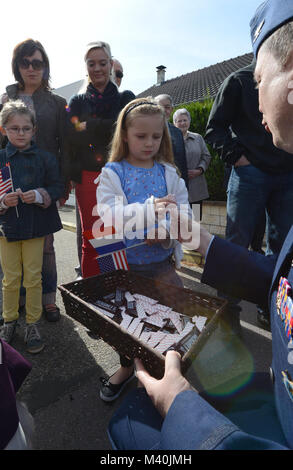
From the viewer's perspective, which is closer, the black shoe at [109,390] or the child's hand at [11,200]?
the black shoe at [109,390]

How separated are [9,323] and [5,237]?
Answer: 0.78 meters

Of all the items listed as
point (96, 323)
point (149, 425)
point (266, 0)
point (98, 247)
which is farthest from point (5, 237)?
point (266, 0)

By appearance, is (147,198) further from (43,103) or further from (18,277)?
(43,103)

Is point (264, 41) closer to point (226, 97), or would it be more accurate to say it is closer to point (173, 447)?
point (173, 447)

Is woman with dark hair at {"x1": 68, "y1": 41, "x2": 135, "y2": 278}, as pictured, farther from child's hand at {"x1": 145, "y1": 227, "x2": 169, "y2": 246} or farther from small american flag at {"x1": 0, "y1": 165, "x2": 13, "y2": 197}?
child's hand at {"x1": 145, "y1": 227, "x2": 169, "y2": 246}

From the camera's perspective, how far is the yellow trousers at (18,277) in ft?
8.38

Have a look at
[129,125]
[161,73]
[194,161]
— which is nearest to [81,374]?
[129,125]

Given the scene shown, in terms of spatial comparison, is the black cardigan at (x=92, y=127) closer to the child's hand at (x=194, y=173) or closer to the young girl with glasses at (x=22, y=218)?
the young girl with glasses at (x=22, y=218)

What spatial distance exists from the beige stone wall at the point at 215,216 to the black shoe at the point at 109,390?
439 centimetres

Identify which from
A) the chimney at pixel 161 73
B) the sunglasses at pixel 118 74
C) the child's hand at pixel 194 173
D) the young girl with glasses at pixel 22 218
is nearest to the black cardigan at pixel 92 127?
the young girl with glasses at pixel 22 218

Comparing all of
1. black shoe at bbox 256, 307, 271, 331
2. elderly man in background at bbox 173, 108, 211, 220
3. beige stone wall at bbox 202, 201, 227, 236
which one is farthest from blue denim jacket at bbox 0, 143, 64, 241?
beige stone wall at bbox 202, 201, 227, 236

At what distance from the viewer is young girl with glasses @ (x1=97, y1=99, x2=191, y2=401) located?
193 centimetres

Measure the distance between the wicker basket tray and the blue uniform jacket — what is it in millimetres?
146

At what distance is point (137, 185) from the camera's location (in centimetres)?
196
